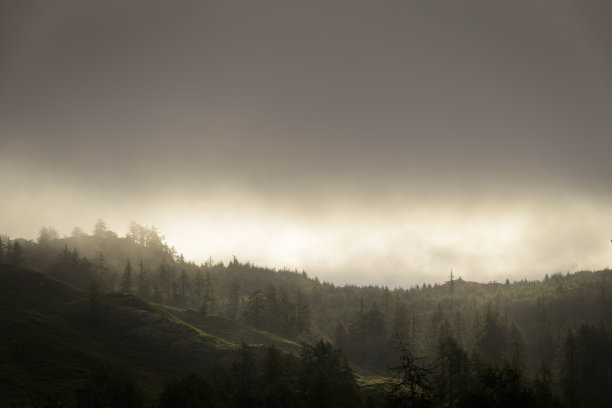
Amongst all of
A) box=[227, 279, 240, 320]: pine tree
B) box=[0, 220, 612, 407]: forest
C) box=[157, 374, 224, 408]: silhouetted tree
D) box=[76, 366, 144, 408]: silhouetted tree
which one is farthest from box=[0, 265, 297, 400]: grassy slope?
box=[227, 279, 240, 320]: pine tree

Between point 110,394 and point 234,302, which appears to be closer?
point 110,394

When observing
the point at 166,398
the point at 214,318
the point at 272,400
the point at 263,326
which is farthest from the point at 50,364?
the point at 263,326

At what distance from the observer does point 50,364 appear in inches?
2992

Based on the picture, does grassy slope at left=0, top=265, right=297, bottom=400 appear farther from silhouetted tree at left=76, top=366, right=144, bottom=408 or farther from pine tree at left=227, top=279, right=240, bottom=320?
pine tree at left=227, top=279, right=240, bottom=320

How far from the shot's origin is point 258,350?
333ft

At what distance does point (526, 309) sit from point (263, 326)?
4803 inches

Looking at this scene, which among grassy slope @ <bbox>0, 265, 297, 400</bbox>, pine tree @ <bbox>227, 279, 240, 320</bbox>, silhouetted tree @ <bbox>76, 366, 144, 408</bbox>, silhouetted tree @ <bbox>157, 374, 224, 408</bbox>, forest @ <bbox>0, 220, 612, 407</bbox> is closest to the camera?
silhouetted tree @ <bbox>76, 366, 144, 408</bbox>

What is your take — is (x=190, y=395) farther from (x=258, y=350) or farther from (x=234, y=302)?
(x=234, y=302)

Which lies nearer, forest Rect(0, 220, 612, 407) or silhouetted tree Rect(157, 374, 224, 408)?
silhouetted tree Rect(157, 374, 224, 408)

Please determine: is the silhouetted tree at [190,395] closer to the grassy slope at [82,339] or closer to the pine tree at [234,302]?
the grassy slope at [82,339]

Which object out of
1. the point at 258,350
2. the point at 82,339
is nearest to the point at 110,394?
the point at 82,339

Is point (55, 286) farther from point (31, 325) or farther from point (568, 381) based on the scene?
point (568, 381)

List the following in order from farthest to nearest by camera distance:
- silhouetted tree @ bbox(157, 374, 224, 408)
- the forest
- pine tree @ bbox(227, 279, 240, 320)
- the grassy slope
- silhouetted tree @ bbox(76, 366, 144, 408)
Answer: pine tree @ bbox(227, 279, 240, 320) < the grassy slope < the forest < silhouetted tree @ bbox(157, 374, 224, 408) < silhouetted tree @ bbox(76, 366, 144, 408)

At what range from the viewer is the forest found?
53062 mm
